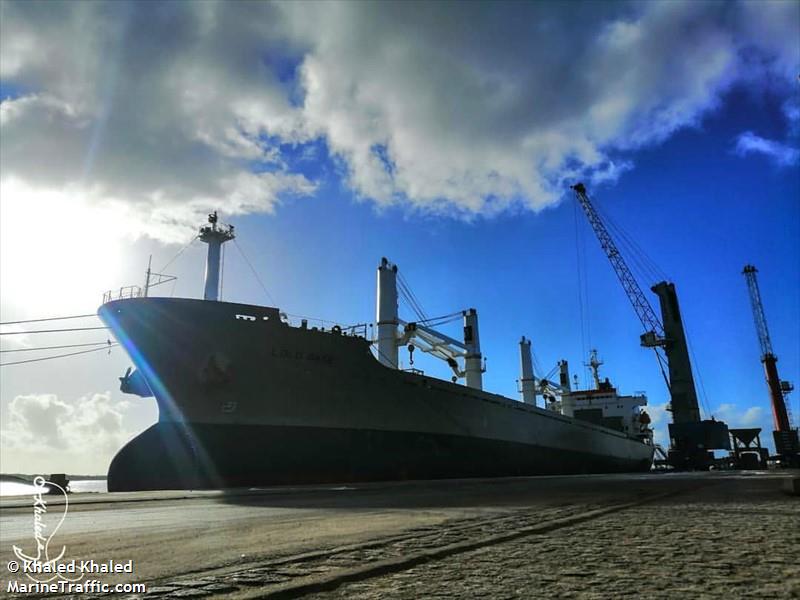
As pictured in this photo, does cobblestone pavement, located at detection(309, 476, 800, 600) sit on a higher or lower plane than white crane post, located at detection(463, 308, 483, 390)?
lower

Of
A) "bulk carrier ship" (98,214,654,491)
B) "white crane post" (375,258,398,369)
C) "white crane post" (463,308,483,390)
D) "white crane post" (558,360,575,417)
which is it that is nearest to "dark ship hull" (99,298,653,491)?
"bulk carrier ship" (98,214,654,491)

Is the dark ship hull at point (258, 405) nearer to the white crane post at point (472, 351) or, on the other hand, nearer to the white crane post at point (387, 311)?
the white crane post at point (387, 311)

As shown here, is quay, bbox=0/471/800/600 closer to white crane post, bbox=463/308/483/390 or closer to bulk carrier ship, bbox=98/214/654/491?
bulk carrier ship, bbox=98/214/654/491

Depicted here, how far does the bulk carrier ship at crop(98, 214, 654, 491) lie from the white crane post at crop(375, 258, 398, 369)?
4444 millimetres

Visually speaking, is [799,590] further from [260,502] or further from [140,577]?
[260,502]

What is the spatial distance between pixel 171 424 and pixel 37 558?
16.5 m

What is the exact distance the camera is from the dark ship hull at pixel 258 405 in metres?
19.9

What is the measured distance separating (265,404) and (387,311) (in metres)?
12.5

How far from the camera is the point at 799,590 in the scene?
2.89 metres

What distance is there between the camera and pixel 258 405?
21.0 m

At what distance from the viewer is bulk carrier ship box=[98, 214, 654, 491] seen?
19953mm

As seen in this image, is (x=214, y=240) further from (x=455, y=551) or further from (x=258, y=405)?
(x=455, y=551)
